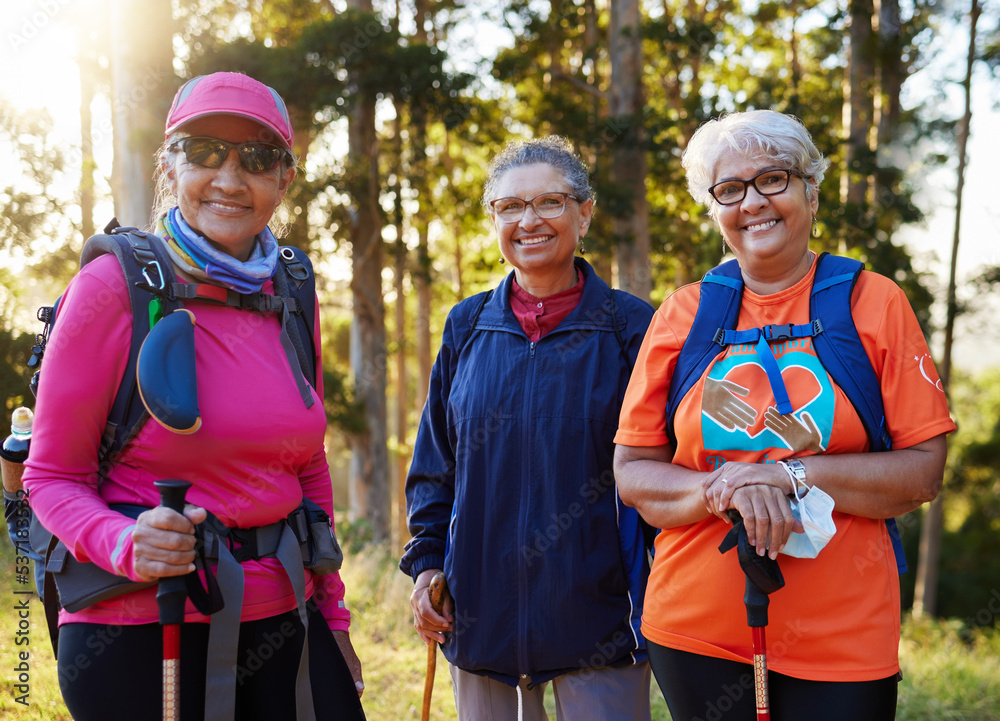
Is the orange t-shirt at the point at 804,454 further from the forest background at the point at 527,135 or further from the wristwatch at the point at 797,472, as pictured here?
the forest background at the point at 527,135

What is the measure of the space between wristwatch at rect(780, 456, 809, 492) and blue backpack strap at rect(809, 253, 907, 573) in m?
0.19

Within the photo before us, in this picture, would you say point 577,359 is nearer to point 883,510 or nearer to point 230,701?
point 883,510

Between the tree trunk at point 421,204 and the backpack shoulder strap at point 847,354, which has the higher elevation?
the tree trunk at point 421,204

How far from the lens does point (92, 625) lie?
1.82 metres

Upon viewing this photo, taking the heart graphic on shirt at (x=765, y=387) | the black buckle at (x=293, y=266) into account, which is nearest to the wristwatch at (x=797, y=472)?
the heart graphic on shirt at (x=765, y=387)

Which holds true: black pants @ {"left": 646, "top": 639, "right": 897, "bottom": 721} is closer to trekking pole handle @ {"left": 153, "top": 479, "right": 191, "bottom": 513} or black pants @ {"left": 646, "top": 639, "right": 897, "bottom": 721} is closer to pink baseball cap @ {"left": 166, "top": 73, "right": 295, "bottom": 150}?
trekking pole handle @ {"left": 153, "top": 479, "right": 191, "bottom": 513}

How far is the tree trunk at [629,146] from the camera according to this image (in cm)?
1311

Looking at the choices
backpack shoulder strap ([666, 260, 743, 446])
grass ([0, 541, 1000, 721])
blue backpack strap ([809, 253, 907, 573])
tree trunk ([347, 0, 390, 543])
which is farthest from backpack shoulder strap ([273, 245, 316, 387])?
tree trunk ([347, 0, 390, 543])

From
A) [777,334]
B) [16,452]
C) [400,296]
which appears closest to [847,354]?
[777,334]

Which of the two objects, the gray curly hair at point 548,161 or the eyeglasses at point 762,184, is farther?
the gray curly hair at point 548,161

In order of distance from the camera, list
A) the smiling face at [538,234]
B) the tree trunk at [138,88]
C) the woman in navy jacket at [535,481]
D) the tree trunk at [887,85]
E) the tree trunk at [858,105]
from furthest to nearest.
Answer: the tree trunk at [887,85], the tree trunk at [858,105], the tree trunk at [138,88], the smiling face at [538,234], the woman in navy jacket at [535,481]

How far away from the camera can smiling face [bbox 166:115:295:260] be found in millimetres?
2080

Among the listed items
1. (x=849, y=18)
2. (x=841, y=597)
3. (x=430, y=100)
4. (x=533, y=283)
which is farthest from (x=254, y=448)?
(x=849, y=18)

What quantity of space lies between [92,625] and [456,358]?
147cm
